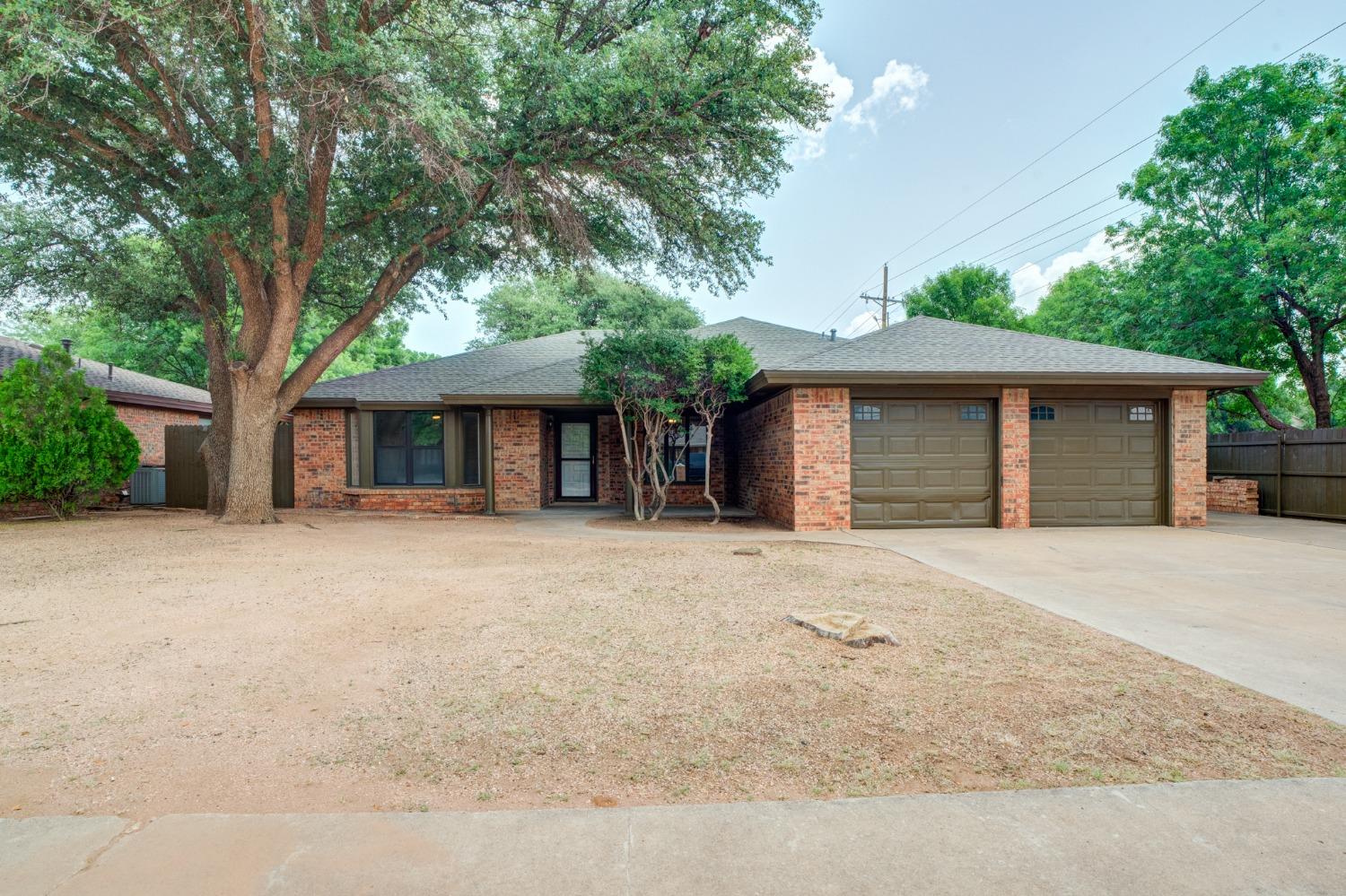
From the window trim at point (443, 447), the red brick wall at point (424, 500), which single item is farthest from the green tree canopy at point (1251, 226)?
the red brick wall at point (424, 500)

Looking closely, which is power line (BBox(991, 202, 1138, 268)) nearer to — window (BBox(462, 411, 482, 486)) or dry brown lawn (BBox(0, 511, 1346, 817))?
dry brown lawn (BBox(0, 511, 1346, 817))

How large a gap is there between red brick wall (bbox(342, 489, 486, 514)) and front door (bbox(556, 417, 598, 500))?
2117 mm

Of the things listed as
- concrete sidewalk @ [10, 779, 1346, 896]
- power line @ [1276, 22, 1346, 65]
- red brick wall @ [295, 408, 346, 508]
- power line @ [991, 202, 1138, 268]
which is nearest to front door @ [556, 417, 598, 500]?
red brick wall @ [295, 408, 346, 508]

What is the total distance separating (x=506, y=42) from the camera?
29.7 ft

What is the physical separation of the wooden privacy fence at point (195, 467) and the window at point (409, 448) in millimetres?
1831

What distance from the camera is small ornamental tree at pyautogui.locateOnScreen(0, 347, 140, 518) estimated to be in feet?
34.4

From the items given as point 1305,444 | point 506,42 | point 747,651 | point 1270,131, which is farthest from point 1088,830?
point 1270,131

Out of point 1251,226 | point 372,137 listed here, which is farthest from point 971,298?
point 372,137

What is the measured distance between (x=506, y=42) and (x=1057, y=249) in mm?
23607

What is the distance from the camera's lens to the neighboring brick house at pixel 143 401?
564 inches

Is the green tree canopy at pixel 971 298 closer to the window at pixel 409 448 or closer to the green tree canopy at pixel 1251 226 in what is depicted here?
the green tree canopy at pixel 1251 226

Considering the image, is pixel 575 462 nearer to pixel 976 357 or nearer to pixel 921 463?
pixel 921 463

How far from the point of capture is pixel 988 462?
10.8m

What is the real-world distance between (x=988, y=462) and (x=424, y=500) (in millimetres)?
10616
